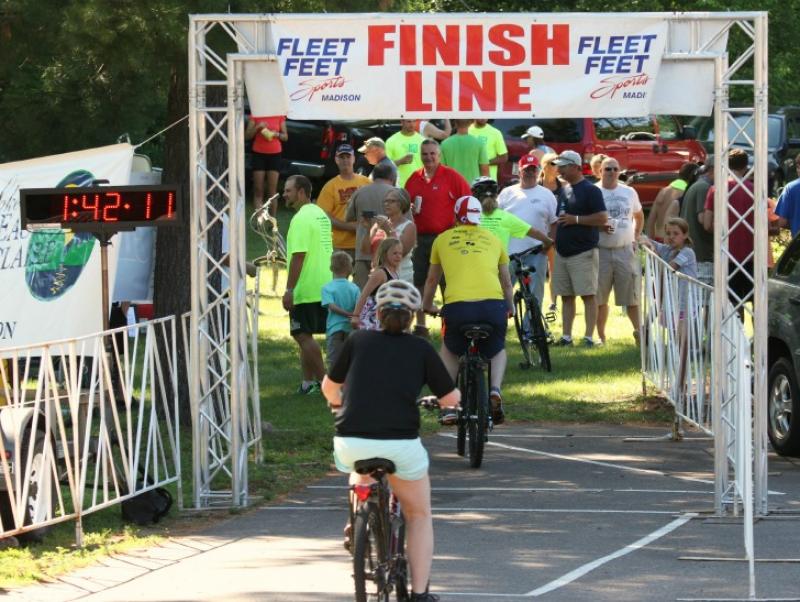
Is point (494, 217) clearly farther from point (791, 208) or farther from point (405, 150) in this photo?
point (405, 150)

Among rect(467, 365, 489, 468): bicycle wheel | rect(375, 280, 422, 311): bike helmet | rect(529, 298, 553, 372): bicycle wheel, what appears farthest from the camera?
rect(529, 298, 553, 372): bicycle wheel

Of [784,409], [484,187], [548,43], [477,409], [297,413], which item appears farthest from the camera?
Result: [484,187]

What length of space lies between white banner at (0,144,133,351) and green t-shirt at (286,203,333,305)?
188 cm

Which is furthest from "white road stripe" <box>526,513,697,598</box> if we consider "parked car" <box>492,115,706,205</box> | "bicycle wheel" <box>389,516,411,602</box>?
"parked car" <box>492,115,706,205</box>

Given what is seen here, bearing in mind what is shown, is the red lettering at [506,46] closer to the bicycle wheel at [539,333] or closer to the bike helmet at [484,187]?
the bike helmet at [484,187]

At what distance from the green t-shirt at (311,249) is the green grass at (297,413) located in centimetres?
109

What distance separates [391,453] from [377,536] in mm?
411

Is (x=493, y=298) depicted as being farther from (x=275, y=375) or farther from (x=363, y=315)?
(x=275, y=375)

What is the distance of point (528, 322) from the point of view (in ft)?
57.3

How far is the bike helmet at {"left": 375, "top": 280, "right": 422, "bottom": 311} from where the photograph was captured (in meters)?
8.31

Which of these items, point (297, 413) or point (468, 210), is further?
point (297, 413)

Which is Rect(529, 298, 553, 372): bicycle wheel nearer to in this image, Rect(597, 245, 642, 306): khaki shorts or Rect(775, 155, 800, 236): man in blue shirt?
Rect(597, 245, 642, 306): khaki shorts

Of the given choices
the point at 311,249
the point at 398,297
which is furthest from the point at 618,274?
the point at 398,297

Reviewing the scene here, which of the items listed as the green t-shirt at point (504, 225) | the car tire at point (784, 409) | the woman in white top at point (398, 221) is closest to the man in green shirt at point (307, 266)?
the woman in white top at point (398, 221)
